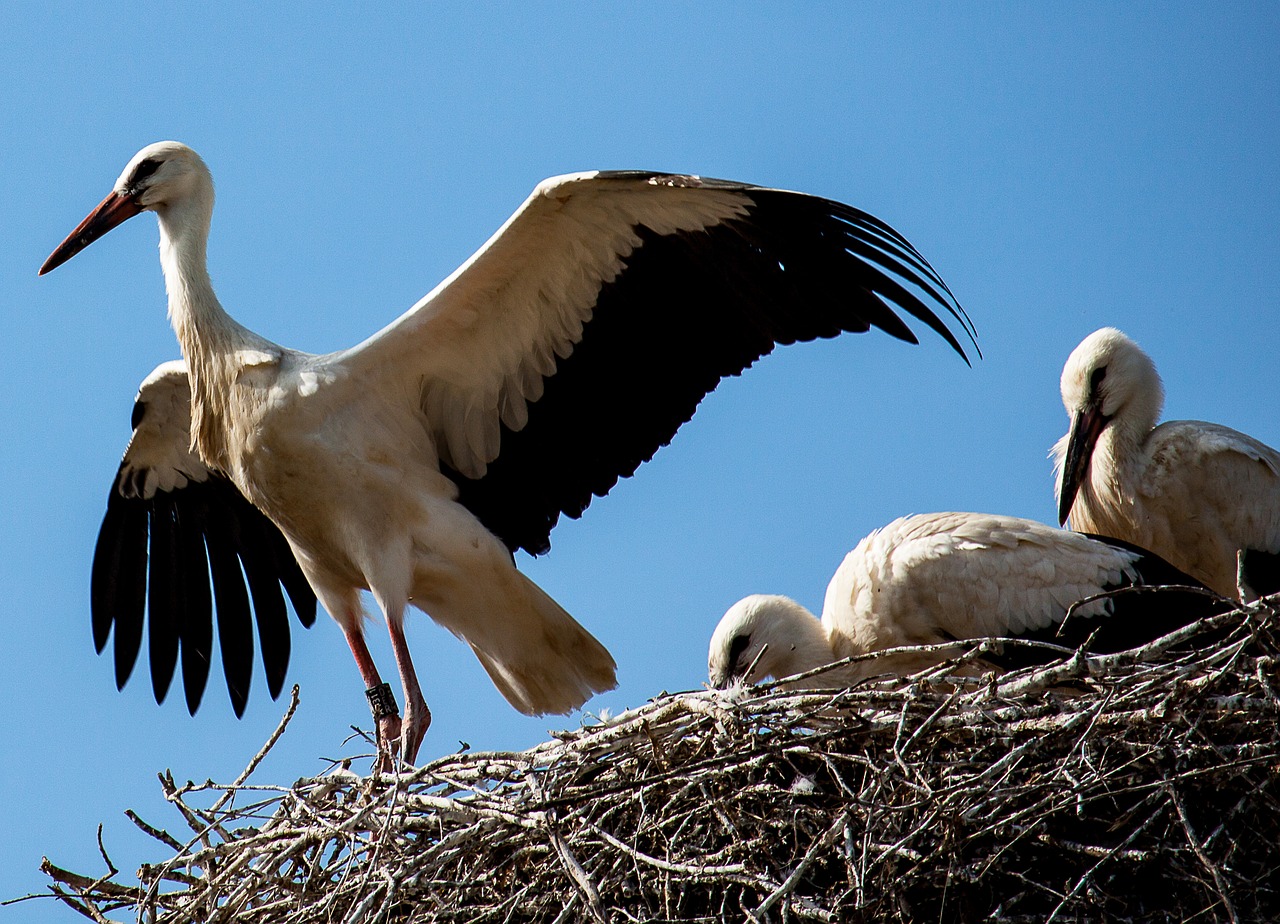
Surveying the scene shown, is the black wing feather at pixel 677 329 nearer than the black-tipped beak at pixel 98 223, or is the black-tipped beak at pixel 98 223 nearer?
the black wing feather at pixel 677 329

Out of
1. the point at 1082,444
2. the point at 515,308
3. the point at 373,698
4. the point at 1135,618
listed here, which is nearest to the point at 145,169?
the point at 515,308

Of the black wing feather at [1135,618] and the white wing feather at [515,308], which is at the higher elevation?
the white wing feather at [515,308]

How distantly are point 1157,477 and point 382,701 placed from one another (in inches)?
92.8

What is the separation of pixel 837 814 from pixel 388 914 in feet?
3.08

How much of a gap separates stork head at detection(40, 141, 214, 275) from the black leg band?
1.50 metres

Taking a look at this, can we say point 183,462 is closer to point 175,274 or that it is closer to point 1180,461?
point 175,274

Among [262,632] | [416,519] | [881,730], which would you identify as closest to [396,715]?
[416,519]

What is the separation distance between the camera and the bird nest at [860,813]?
3.12 m

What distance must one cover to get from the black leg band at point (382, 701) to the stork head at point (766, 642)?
91 centimetres

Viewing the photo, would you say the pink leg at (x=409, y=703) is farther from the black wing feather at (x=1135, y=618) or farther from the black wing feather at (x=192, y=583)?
the black wing feather at (x=1135, y=618)

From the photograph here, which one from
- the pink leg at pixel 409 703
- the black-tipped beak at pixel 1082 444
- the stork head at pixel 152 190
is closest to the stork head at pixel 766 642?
the pink leg at pixel 409 703

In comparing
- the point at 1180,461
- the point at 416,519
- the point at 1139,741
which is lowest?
the point at 1139,741

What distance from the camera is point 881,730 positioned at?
11.0 ft

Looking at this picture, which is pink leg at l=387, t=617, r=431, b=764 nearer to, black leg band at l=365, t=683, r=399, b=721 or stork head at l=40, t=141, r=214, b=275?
black leg band at l=365, t=683, r=399, b=721
